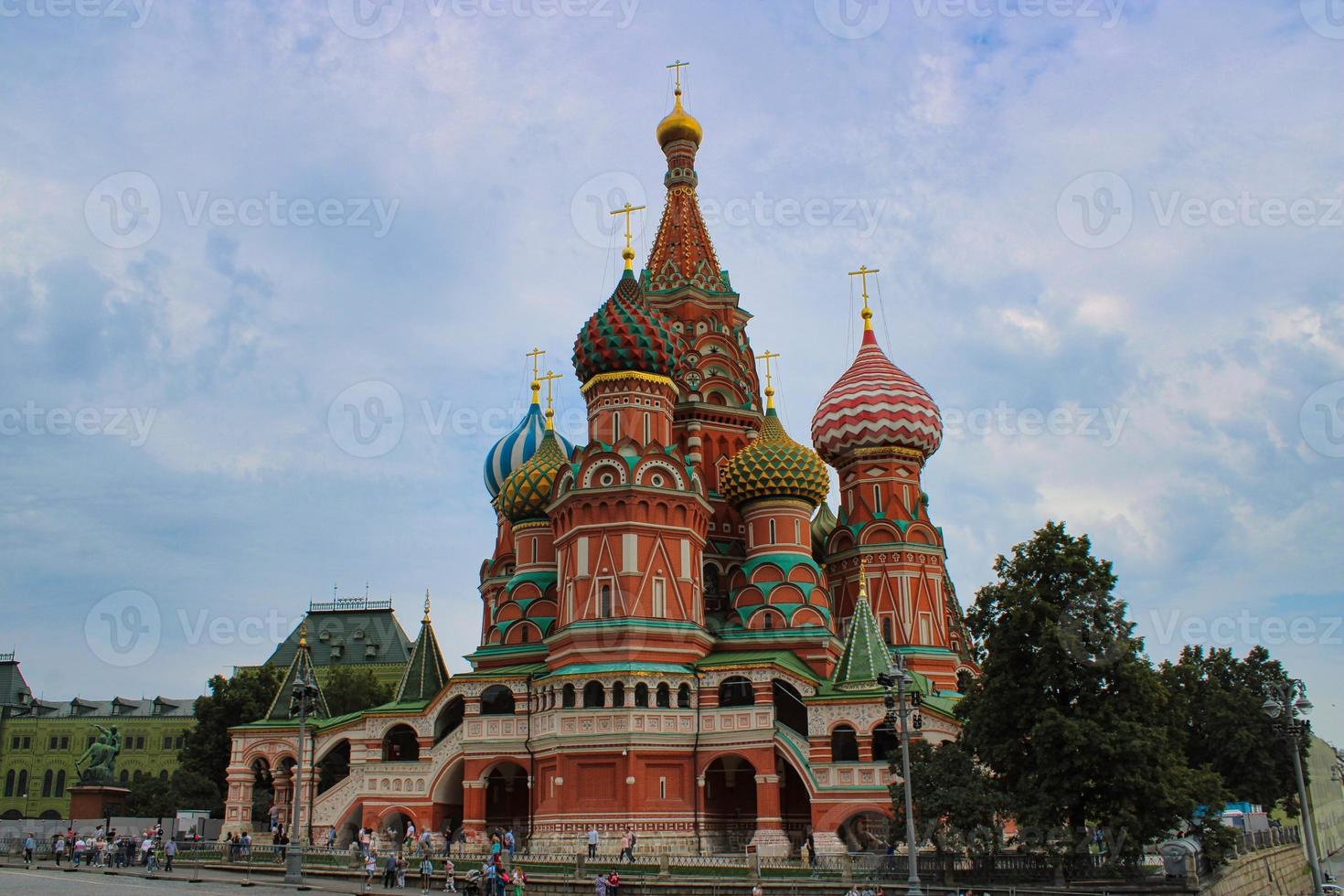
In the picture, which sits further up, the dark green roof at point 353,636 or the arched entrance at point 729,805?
the dark green roof at point 353,636

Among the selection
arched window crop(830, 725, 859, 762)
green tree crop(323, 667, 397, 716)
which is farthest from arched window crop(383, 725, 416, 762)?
arched window crop(830, 725, 859, 762)

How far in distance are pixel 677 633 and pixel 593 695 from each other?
3.10m

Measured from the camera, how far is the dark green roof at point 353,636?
64.5 meters

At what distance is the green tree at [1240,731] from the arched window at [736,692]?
51.1 feet

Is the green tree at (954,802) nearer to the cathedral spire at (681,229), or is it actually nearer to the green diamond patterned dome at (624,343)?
the green diamond patterned dome at (624,343)

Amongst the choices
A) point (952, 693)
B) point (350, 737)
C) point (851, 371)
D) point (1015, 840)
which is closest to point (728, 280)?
point (851, 371)

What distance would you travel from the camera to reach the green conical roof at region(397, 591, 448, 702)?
3959 cm

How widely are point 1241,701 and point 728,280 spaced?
24542 millimetres

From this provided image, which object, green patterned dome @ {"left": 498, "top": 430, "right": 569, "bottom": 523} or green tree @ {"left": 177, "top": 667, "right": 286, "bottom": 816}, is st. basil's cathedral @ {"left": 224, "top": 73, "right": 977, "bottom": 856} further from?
green tree @ {"left": 177, "top": 667, "right": 286, "bottom": 816}

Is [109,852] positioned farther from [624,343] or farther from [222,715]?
[624,343]

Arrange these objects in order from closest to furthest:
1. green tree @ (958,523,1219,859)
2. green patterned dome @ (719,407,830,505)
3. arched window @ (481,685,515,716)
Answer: green tree @ (958,523,1219,859) → arched window @ (481,685,515,716) → green patterned dome @ (719,407,830,505)

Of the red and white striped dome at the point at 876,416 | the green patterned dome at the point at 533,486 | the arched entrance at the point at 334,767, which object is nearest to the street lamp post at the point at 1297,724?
the red and white striped dome at the point at 876,416

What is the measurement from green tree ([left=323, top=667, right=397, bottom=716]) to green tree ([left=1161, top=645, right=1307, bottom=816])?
109 ft

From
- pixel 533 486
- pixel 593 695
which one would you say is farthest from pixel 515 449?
pixel 593 695
